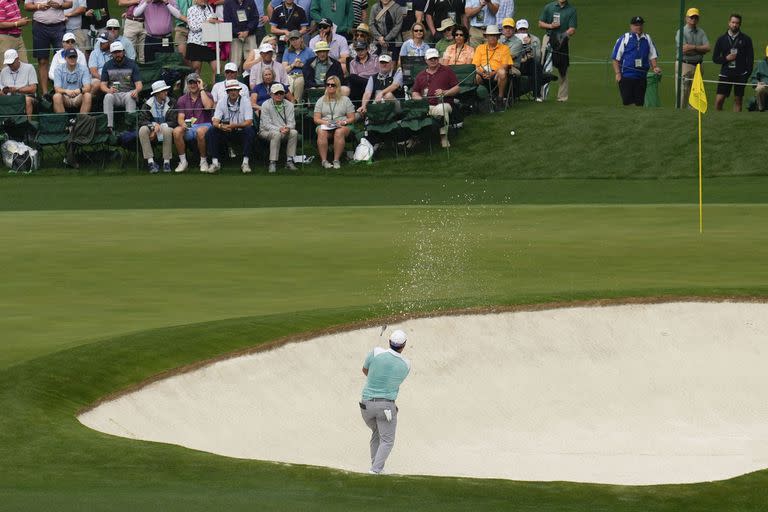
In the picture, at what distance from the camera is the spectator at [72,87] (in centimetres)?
2825

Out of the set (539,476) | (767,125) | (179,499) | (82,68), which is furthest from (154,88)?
(179,499)

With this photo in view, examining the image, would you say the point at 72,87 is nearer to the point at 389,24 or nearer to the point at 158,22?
the point at 158,22

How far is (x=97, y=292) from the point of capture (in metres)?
15.9

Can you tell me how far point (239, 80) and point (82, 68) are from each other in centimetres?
303

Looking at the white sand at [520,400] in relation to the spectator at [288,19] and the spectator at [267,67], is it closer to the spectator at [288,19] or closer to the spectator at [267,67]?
the spectator at [267,67]

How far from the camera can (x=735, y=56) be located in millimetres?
30703

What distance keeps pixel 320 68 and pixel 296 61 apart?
53 centimetres

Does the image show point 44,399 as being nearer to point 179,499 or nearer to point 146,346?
point 146,346

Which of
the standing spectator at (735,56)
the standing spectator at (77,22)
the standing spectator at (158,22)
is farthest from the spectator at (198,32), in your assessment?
the standing spectator at (735,56)

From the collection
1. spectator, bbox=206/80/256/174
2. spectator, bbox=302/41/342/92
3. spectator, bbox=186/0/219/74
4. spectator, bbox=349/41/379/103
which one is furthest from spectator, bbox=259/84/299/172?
spectator, bbox=186/0/219/74

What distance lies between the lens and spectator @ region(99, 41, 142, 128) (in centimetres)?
2823

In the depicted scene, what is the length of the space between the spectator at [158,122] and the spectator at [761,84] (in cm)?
1164

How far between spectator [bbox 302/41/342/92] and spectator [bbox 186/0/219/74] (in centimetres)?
221

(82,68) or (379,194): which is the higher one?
(82,68)
